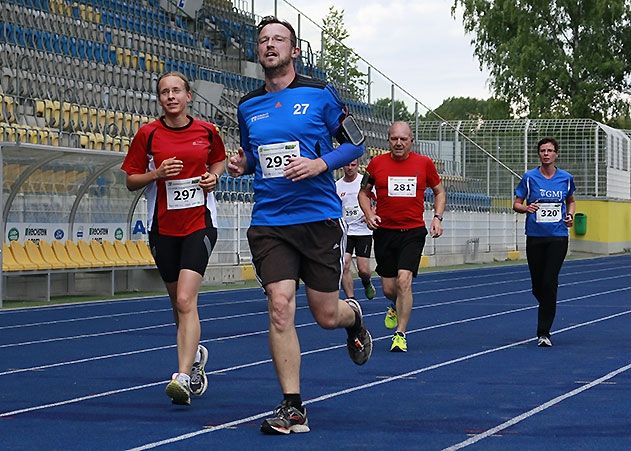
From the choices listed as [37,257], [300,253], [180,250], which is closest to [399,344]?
[180,250]

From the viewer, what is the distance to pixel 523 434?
747 centimetres

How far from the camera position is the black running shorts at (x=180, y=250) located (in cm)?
884

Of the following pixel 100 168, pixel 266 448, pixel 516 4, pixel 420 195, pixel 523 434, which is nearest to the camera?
pixel 266 448

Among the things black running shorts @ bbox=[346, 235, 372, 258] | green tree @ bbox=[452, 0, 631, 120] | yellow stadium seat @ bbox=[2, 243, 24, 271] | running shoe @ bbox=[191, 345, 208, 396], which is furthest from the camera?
green tree @ bbox=[452, 0, 631, 120]

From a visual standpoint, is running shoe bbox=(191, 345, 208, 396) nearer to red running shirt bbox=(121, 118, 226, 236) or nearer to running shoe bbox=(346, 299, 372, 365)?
red running shirt bbox=(121, 118, 226, 236)

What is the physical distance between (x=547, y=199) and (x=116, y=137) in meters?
14.3

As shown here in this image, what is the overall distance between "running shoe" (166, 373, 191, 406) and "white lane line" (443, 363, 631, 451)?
1862 millimetres

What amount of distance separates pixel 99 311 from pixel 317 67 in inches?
859

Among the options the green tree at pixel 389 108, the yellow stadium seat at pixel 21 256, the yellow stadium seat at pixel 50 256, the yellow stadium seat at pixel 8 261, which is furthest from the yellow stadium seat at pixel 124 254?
the green tree at pixel 389 108

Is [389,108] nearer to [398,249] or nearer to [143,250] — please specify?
[143,250]

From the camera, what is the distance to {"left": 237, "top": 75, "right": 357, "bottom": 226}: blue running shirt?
7684 mm

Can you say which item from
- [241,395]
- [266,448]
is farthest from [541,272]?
[266,448]

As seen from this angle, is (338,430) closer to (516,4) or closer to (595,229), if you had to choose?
(595,229)

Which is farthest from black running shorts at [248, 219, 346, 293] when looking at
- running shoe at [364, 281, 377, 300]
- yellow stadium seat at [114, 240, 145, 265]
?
yellow stadium seat at [114, 240, 145, 265]
